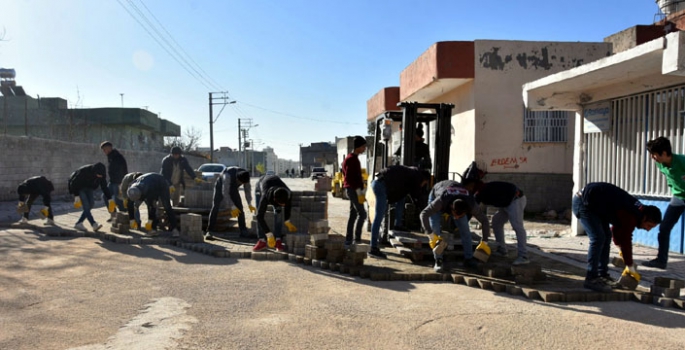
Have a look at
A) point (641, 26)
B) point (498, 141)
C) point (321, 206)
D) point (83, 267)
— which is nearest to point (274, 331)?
point (83, 267)

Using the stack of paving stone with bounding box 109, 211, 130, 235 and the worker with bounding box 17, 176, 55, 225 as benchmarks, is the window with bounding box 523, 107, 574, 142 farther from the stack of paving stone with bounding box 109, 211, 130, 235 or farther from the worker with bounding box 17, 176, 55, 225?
the worker with bounding box 17, 176, 55, 225

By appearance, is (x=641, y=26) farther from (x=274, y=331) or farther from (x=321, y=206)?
(x=274, y=331)

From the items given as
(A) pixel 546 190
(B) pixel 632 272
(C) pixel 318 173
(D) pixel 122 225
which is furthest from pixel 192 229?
(C) pixel 318 173

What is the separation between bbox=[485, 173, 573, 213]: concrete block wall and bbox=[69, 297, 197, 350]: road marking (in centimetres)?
1114

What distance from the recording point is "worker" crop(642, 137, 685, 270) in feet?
20.1

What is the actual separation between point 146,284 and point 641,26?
57.8ft

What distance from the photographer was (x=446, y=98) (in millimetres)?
16312

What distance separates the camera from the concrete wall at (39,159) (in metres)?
14.3

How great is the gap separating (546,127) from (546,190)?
6.03ft

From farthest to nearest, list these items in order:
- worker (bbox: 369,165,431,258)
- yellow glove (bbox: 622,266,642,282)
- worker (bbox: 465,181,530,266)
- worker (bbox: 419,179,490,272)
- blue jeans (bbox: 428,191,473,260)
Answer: worker (bbox: 369,165,431,258), worker (bbox: 465,181,530,266), blue jeans (bbox: 428,191,473,260), worker (bbox: 419,179,490,272), yellow glove (bbox: 622,266,642,282)

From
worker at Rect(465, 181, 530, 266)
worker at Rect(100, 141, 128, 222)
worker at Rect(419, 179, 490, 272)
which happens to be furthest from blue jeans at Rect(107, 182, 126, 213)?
worker at Rect(465, 181, 530, 266)

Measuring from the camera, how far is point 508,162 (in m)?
14.2

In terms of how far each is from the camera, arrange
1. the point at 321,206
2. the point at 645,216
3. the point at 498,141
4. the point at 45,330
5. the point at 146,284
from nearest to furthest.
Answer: the point at 45,330, the point at 645,216, the point at 146,284, the point at 321,206, the point at 498,141

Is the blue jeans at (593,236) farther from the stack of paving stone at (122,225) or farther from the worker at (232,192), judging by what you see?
the stack of paving stone at (122,225)
